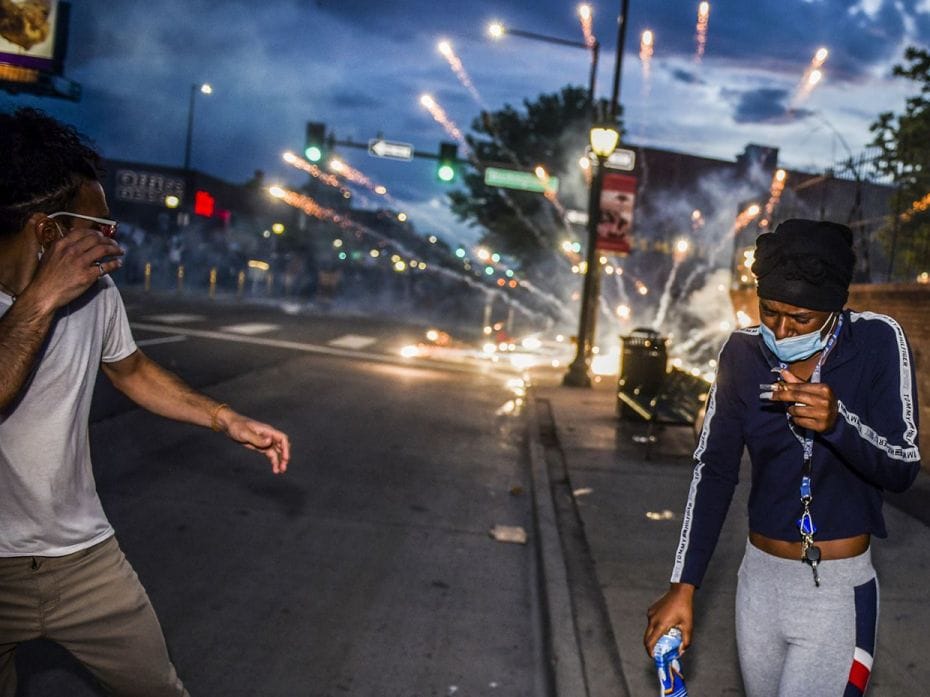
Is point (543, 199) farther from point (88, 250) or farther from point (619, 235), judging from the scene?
point (88, 250)

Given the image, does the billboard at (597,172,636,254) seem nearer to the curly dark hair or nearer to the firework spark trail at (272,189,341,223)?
the curly dark hair

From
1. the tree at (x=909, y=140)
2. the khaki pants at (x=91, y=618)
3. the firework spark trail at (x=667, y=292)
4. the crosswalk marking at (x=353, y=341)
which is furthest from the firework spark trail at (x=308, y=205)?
the khaki pants at (x=91, y=618)

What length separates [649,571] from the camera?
5.72 meters

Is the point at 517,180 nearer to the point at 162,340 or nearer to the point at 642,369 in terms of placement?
the point at 162,340

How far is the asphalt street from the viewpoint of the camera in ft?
13.8

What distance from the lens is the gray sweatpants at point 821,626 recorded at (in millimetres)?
2287

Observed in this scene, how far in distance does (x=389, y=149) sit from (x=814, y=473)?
2445 cm

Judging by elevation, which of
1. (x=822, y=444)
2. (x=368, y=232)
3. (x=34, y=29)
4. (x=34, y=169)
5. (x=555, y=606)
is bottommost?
(x=555, y=606)

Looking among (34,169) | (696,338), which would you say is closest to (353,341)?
(696,338)

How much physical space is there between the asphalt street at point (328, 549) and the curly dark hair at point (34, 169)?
2599 millimetres

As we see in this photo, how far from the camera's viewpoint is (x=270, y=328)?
24.2 m

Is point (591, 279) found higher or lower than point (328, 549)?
higher

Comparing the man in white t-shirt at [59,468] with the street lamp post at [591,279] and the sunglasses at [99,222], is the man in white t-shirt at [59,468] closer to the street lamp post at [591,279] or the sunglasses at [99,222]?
the sunglasses at [99,222]

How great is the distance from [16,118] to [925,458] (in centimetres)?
916
